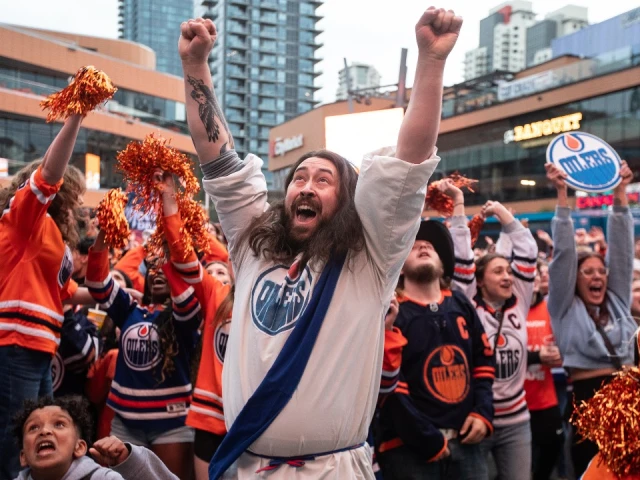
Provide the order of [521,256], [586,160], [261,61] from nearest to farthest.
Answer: [521,256]
[586,160]
[261,61]

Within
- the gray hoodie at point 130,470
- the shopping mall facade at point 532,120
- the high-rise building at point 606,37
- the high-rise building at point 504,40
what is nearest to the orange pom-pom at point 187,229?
the gray hoodie at point 130,470

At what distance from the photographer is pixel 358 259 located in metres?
2.51

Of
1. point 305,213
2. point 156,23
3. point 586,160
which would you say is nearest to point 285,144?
point 586,160

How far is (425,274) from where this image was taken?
438 centimetres

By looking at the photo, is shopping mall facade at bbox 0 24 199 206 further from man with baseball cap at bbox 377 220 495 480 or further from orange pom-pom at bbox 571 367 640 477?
orange pom-pom at bbox 571 367 640 477

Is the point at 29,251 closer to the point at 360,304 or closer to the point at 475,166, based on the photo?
the point at 360,304

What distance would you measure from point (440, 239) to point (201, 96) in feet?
7.30

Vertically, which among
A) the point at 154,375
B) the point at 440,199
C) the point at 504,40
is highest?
the point at 504,40

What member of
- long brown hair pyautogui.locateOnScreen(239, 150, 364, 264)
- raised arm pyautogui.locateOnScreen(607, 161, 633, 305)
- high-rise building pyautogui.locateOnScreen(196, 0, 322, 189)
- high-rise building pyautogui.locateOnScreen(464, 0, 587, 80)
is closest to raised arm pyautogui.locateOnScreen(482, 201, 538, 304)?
raised arm pyautogui.locateOnScreen(607, 161, 633, 305)

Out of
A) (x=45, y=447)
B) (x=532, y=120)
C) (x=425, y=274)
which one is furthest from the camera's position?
(x=532, y=120)

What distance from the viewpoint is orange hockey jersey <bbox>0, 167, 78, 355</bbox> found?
3.61 m

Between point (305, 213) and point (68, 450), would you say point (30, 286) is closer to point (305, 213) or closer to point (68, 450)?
point (68, 450)

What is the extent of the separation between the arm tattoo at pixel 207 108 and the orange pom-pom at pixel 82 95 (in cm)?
96

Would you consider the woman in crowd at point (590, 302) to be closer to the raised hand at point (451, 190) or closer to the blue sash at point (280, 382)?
the raised hand at point (451, 190)
